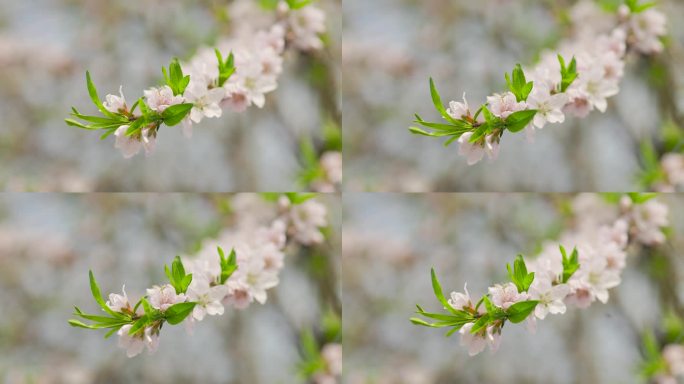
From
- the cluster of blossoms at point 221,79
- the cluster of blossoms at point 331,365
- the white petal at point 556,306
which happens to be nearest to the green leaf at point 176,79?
the cluster of blossoms at point 221,79

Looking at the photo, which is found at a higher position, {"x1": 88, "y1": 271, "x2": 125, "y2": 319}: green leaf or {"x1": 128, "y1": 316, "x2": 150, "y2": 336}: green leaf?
{"x1": 88, "y1": 271, "x2": 125, "y2": 319}: green leaf

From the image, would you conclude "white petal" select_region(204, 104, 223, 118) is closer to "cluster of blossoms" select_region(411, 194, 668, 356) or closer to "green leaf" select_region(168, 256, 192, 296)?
"green leaf" select_region(168, 256, 192, 296)

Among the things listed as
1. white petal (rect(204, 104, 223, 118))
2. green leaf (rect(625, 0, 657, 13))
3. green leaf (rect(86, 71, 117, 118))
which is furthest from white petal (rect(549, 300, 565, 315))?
green leaf (rect(86, 71, 117, 118))

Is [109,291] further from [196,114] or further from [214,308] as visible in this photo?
[196,114]

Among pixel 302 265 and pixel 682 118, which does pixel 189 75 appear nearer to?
pixel 302 265

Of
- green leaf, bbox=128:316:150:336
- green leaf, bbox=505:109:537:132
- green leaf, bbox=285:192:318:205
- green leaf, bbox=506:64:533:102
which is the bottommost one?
green leaf, bbox=128:316:150:336

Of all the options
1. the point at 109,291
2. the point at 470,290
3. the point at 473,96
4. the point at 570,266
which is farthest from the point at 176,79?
the point at 570,266

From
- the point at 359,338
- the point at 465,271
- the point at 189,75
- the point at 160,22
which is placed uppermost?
the point at 160,22

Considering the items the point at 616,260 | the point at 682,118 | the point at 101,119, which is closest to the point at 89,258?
the point at 101,119

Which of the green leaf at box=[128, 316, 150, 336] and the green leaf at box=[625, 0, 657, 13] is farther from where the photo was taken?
the green leaf at box=[625, 0, 657, 13]
